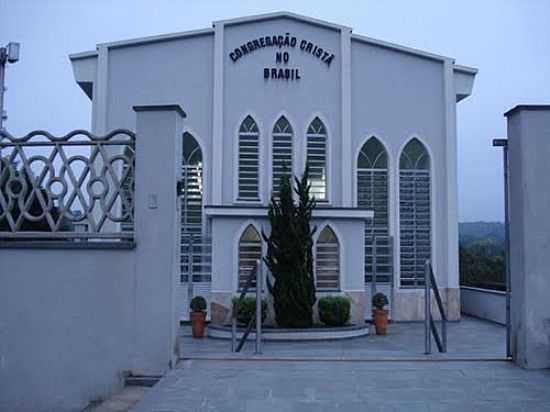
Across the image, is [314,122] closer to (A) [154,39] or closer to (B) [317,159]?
(B) [317,159]

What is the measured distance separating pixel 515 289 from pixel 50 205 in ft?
19.4

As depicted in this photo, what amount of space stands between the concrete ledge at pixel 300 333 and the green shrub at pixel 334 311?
0.30m

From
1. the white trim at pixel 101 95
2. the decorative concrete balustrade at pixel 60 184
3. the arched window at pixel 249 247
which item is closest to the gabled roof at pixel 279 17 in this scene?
the white trim at pixel 101 95

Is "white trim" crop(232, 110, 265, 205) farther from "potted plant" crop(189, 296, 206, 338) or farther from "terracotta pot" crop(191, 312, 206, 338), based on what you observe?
"terracotta pot" crop(191, 312, 206, 338)

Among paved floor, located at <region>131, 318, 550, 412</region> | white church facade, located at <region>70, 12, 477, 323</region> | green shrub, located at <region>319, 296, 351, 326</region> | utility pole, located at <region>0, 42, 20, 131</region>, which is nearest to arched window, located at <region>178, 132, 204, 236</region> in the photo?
white church facade, located at <region>70, 12, 477, 323</region>

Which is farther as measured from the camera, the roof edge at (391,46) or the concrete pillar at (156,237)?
the roof edge at (391,46)

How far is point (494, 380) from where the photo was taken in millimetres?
7617

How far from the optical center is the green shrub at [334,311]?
14352 mm

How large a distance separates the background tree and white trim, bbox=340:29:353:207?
3173mm

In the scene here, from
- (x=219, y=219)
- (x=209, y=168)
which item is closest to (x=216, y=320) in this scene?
(x=219, y=219)

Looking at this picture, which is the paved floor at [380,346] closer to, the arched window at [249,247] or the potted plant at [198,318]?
the potted plant at [198,318]

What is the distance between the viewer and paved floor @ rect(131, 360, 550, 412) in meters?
6.53

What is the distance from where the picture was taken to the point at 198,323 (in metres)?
14.3

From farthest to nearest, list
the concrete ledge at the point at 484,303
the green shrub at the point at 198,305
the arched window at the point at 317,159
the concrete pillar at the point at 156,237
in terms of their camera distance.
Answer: the arched window at the point at 317,159 < the concrete ledge at the point at 484,303 < the green shrub at the point at 198,305 < the concrete pillar at the point at 156,237
